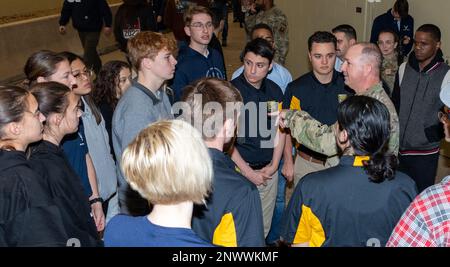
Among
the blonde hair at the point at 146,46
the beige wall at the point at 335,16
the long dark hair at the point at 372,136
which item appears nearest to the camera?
the long dark hair at the point at 372,136

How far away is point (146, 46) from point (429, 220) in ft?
7.58

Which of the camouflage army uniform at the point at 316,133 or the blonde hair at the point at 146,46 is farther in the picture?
the blonde hair at the point at 146,46

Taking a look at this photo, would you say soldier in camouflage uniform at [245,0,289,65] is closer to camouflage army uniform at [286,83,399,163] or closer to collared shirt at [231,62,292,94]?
collared shirt at [231,62,292,94]

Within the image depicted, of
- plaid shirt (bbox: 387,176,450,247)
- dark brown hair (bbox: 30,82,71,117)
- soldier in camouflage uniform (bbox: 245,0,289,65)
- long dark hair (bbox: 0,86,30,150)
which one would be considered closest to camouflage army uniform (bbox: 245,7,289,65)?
soldier in camouflage uniform (bbox: 245,0,289,65)

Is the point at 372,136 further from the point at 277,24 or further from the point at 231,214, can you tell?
the point at 277,24

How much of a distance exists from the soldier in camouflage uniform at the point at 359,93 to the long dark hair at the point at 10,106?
1664mm

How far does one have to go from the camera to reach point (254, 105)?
411cm

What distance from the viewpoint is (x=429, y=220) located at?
196 centimetres

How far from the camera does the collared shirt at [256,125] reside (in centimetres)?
409

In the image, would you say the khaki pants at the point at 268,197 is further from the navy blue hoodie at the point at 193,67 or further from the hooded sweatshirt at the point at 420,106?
the hooded sweatshirt at the point at 420,106

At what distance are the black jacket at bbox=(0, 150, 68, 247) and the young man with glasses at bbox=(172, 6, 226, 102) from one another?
2.32 meters

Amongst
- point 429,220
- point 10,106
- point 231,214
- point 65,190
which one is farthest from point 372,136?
point 10,106

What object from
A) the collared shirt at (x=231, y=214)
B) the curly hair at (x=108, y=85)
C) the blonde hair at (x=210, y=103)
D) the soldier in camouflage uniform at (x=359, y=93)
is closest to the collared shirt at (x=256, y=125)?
the soldier in camouflage uniform at (x=359, y=93)

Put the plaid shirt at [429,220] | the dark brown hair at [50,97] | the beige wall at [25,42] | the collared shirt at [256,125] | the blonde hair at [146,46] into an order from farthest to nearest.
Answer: the beige wall at [25,42]
the collared shirt at [256,125]
the blonde hair at [146,46]
the dark brown hair at [50,97]
the plaid shirt at [429,220]
